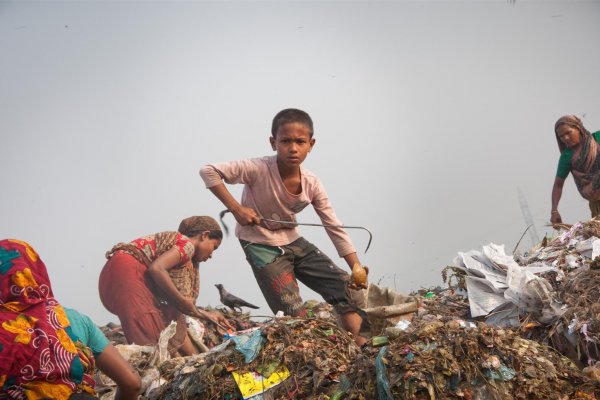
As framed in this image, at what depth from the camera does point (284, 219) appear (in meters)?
3.48

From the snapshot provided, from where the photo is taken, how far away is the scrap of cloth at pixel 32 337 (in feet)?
5.65

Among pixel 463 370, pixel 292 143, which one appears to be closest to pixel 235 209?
pixel 292 143

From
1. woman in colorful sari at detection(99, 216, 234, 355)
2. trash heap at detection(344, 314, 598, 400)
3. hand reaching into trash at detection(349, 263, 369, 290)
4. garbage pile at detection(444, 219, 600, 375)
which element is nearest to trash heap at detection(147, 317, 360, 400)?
trash heap at detection(344, 314, 598, 400)

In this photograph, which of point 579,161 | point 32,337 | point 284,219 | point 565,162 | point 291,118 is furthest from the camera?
point 565,162

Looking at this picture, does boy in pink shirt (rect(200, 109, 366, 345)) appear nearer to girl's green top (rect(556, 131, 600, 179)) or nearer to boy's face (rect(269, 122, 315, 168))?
boy's face (rect(269, 122, 315, 168))

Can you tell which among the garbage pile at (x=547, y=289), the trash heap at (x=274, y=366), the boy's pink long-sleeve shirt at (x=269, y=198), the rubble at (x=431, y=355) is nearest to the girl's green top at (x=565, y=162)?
the garbage pile at (x=547, y=289)

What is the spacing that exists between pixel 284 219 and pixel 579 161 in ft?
12.8

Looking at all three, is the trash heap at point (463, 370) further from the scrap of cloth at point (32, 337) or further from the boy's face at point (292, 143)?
the boy's face at point (292, 143)

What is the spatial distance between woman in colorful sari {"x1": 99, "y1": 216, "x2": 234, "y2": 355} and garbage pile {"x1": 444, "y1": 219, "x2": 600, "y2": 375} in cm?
226

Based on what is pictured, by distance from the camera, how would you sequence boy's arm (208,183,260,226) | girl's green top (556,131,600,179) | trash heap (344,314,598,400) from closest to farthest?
1. trash heap (344,314,598,400)
2. boy's arm (208,183,260,226)
3. girl's green top (556,131,600,179)

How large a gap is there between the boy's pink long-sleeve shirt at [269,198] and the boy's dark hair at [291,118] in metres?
0.22

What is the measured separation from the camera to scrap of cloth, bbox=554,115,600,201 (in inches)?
218

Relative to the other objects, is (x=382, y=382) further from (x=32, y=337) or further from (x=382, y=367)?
(x=32, y=337)

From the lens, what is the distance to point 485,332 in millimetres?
2189
